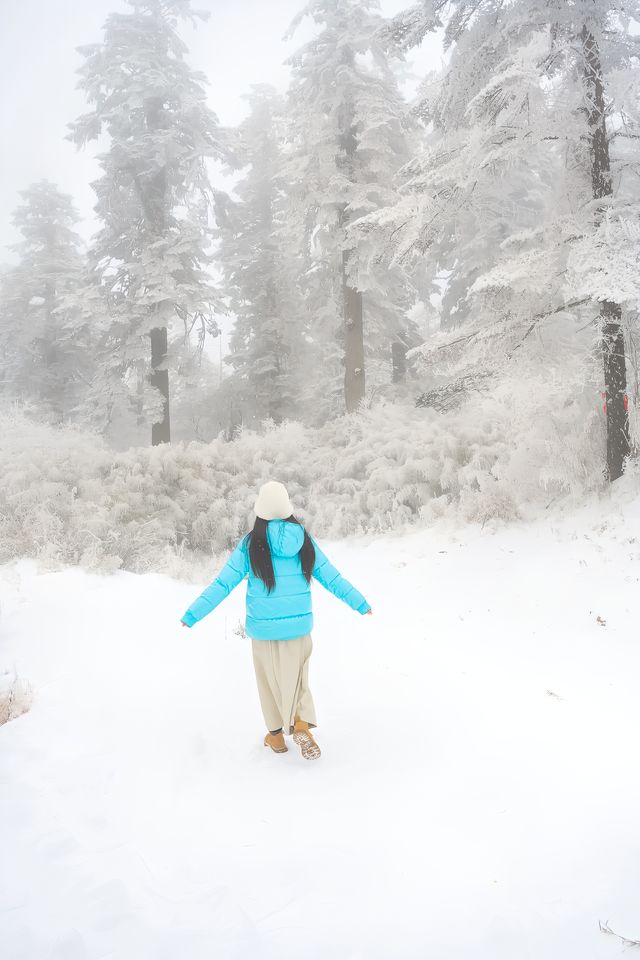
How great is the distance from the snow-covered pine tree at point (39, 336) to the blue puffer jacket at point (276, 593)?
1950 cm

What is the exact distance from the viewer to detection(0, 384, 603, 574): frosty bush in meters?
8.01

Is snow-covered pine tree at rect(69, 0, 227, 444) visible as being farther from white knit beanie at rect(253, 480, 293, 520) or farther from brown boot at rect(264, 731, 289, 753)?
brown boot at rect(264, 731, 289, 753)

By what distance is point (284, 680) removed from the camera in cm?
401

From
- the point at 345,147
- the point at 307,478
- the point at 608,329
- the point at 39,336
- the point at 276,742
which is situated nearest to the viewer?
the point at 276,742

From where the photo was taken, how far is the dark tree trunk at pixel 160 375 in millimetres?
15789

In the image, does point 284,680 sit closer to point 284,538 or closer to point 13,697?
point 284,538

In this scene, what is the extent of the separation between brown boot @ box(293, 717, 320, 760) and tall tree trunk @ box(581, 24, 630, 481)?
17.4 ft

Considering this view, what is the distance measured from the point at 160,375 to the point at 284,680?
44.3 ft

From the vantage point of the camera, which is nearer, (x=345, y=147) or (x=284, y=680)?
(x=284, y=680)

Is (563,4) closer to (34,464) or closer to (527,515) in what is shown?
(527,515)

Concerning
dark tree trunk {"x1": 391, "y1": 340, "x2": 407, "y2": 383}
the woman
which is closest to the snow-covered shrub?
the woman

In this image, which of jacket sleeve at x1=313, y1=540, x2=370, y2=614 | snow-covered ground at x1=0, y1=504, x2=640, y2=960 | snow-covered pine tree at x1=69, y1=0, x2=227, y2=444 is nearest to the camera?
snow-covered ground at x1=0, y1=504, x2=640, y2=960

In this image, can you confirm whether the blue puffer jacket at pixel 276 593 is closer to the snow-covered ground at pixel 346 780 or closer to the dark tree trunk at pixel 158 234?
the snow-covered ground at pixel 346 780

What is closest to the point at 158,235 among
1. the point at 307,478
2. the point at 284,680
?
the point at 307,478
